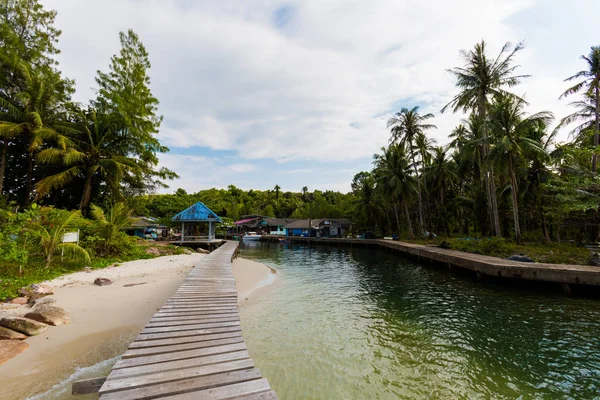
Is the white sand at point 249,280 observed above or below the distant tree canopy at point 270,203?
below

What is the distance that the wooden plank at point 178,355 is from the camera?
332 centimetres

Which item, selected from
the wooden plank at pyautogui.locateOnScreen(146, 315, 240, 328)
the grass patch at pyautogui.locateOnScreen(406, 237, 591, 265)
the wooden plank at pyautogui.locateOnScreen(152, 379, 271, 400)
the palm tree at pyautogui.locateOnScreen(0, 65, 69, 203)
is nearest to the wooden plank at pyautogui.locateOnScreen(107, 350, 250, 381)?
the wooden plank at pyautogui.locateOnScreen(152, 379, 271, 400)

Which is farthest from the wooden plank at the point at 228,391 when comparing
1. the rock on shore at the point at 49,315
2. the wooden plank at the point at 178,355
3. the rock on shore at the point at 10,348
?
the rock on shore at the point at 49,315

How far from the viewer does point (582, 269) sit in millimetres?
10094

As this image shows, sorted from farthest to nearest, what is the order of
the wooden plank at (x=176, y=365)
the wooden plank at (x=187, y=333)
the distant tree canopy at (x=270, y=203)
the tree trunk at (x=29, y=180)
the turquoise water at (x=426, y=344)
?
the distant tree canopy at (x=270, y=203) < the tree trunk at (x=29, y=180) < the turquoise water at (x=426, y=344) < the wooden plank at (x=187, y=333) < the wooden plank at (x=176, y=365)

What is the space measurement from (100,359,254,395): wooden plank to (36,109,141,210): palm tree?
17389 mm

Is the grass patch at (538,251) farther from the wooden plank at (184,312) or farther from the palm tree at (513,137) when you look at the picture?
the wooden plank at (184,312)

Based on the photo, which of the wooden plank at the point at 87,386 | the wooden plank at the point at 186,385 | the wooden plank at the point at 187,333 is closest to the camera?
the wooden plank at the point at 186,385

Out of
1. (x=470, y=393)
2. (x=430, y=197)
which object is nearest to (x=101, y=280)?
(x=470, y=393)

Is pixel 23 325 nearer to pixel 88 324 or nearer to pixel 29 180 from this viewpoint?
pixel 88 324

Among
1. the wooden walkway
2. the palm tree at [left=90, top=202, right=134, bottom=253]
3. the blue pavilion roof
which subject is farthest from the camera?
the blue pavilion roof

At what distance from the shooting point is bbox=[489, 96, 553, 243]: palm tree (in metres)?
16.6

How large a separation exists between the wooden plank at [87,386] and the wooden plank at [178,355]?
18 cm

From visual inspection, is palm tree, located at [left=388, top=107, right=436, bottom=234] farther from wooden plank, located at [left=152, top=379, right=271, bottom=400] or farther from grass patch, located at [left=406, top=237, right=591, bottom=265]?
wooden plank, located at [left=152, top=379, right=271, bottom=400]
